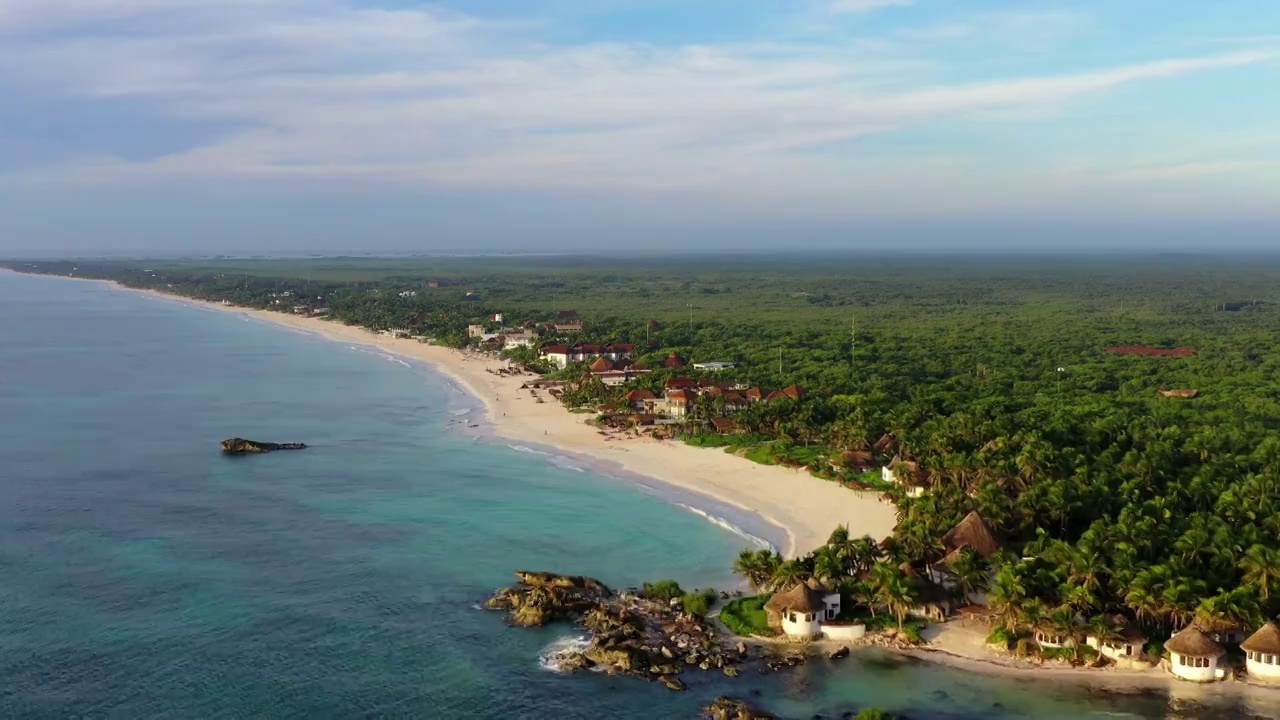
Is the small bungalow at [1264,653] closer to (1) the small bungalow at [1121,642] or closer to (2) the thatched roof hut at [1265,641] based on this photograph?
(2) the thatched roof hut at [1265,641]

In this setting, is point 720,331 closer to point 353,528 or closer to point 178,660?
point 353,528

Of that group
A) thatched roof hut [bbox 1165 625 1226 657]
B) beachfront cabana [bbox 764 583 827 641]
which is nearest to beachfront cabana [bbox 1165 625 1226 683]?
thatched roof hut [bbox 1165 625 1226 657]

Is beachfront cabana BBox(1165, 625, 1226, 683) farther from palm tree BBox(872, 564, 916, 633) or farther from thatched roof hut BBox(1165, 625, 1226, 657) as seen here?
palm tree BBox(872, 564, 916, 633)

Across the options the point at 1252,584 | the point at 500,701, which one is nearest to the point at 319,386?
the point at 500,701

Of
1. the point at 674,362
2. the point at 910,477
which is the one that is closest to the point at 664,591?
the point at 910,477

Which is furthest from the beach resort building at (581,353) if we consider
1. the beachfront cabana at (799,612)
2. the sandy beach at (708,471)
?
the beachfront cabana at (799,612)
